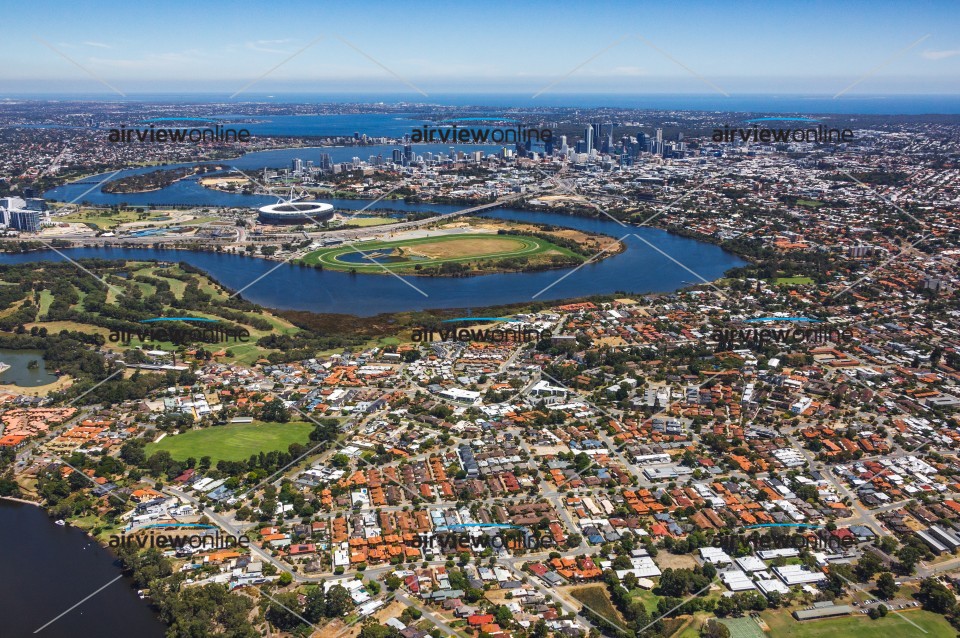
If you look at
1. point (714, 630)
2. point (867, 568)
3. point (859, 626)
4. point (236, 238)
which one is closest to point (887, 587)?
point (867, 568)

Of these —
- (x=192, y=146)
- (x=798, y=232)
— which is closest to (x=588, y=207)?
(x=798, y=232)

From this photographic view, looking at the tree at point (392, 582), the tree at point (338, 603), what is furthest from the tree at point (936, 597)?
the tree at point (338, 603)

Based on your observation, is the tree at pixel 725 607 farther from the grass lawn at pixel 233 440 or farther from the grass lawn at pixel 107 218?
the grass lawn at pixel 107 218

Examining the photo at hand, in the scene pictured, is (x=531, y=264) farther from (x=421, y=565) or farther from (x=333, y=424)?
(x=421, y=565)

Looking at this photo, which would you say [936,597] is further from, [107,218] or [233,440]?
[107,218]

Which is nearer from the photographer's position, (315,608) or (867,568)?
(315,608)

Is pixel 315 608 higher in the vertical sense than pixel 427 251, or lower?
lower
